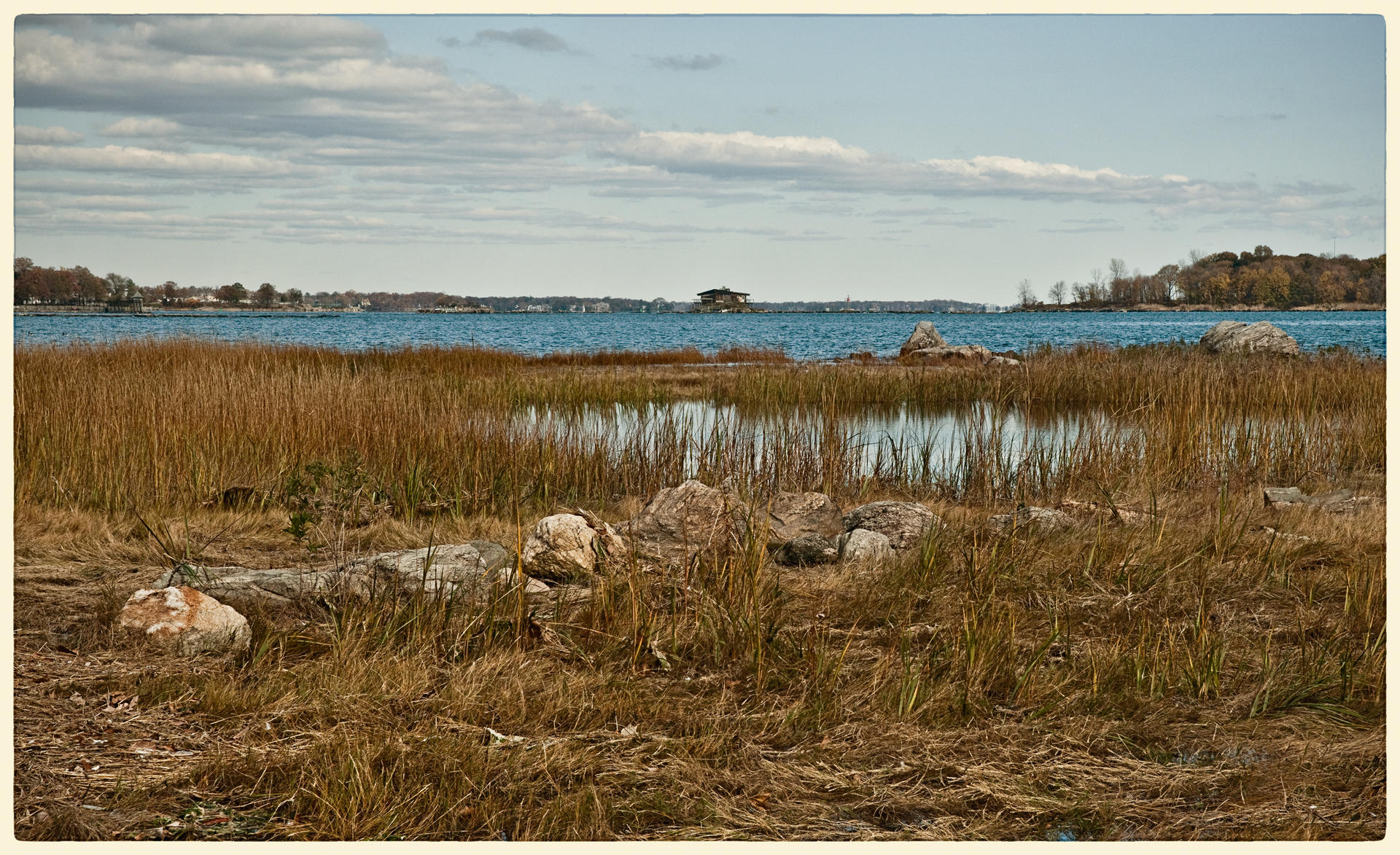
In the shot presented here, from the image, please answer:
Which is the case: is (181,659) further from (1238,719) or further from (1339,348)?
(1339,348)

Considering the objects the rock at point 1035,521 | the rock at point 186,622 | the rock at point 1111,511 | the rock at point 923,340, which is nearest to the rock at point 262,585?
the rock at point 186,622

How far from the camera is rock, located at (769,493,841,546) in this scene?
5562 mm

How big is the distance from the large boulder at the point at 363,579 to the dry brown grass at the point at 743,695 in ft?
0.38

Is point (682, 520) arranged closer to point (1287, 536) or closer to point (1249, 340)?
point (1287, 536)

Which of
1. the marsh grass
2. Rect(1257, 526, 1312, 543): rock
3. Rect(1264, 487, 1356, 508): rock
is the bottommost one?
Rect(1264, 487, 1356, 508): rock

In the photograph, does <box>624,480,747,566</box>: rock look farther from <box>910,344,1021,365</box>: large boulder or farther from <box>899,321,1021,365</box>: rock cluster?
<box>910,344,1021,365</box>: large boulder

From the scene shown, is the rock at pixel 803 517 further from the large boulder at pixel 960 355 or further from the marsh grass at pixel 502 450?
the large boulder at pixel 960 355

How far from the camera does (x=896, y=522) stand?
5.44 m

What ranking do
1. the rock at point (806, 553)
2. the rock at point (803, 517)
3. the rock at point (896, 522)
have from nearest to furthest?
the rock at point (806, 553) < the rock at point (896, 522) < the rock at point (803, 517)

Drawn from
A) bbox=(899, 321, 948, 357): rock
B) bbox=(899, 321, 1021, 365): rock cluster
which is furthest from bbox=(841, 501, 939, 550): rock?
bbox=(899, 321, 948, 357): rock

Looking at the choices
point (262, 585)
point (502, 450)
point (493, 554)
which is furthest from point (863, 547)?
point (502, 450)

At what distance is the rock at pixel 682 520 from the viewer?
15.9 feet

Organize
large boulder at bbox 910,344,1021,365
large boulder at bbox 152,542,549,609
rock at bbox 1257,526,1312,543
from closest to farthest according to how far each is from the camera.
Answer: large boulder at bbox 152,542,549,609 → rock at bbox 1257,526,1312,543 → large boulder at bbox 910,344,1021,365

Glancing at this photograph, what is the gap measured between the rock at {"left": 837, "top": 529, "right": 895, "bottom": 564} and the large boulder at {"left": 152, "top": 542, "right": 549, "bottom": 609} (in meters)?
1.49
